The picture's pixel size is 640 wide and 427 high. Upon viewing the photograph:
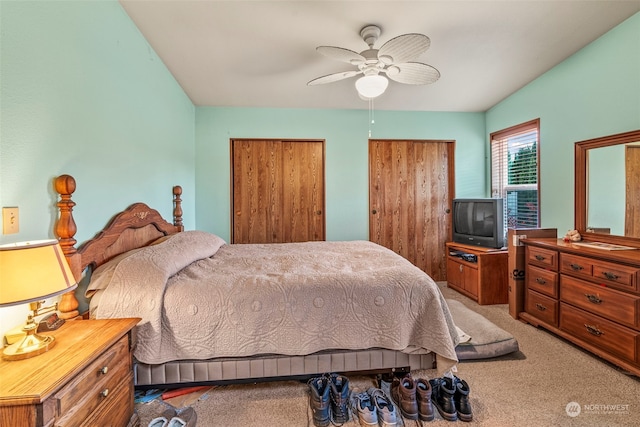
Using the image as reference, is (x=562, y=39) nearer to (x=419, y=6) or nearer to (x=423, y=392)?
(x=419, y=6)

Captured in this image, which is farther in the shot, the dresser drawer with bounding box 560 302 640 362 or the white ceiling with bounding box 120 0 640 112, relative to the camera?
the white ceiling with bounding box 120 0 640 112

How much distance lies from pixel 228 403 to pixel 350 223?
2.59 m

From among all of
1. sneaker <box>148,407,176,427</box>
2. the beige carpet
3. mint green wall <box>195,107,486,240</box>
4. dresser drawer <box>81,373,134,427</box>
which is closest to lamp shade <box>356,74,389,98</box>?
mint green wall <box>195,107,486,240</box>

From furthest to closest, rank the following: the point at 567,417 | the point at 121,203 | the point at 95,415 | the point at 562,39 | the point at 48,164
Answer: the point at 562,39 < the point at 121,203 < the point at 567,417 < the point at 48,164 < the point at 95,415

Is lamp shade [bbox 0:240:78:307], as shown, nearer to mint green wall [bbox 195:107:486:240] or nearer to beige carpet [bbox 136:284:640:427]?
beige carpet [bbox 136:284:640:427]

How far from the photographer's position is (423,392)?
57.6 inches

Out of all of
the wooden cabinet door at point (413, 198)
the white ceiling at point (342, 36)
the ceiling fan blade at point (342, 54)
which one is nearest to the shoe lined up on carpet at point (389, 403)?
the ceiling fan blade at point (342, 54)

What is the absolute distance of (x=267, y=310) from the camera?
1.51 meters

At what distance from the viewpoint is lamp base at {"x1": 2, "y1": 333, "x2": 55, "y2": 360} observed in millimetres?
927

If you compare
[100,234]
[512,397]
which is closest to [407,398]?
[512,397]

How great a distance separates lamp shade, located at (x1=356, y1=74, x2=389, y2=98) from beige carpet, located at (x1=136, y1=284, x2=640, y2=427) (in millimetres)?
2065

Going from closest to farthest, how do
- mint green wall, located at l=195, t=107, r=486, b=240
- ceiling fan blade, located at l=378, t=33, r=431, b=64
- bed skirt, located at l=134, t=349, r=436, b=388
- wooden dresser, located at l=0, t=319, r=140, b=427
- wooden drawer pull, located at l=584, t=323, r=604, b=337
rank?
wooden dresser, located at l=0, t=319, r=140, b=427, bed skirt, located at l=134, t=349, r=436, b=388, ceiling fan blade, located at l=378, t=33, r=431, b=64, wooden drawer pull, located at l=584, t=323, r=604, b=337, mint green wall, located at l=195, t=107, r=486, b=240

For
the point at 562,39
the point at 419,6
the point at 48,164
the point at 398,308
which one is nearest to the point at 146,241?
the point at 48,164

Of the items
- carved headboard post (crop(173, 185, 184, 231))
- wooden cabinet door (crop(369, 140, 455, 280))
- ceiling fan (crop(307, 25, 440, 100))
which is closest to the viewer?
ceiling fan (crop(307, 25, 440, 100))
